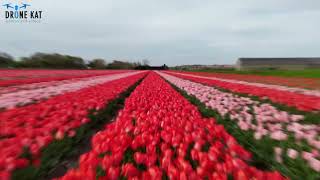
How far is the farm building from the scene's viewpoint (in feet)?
290

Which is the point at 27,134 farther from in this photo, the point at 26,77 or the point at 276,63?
the point at 276,63

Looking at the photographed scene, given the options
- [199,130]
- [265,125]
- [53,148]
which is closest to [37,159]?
[53,148]

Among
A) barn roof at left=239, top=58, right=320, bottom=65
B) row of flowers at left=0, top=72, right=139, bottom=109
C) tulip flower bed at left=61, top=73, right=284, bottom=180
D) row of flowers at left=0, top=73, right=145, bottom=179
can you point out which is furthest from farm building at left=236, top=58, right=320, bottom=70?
tulip flower bed at left=61, top=73, right=284, bottom=180

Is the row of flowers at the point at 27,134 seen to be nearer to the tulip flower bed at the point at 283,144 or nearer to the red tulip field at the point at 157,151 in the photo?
the red tulip field at the point at 157,151

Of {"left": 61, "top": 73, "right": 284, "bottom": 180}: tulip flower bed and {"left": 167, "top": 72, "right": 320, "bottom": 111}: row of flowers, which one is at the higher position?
{"left": 167, "top": 72, "right": 320, "bottom": 111}: row of flowers

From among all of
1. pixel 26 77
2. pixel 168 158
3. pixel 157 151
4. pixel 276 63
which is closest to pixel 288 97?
pixel 157 151

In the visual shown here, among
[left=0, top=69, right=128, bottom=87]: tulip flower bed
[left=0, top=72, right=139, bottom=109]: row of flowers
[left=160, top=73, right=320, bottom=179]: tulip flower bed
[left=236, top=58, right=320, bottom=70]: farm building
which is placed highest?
[left=236, top=58, right=320, bottom=70]: farm building

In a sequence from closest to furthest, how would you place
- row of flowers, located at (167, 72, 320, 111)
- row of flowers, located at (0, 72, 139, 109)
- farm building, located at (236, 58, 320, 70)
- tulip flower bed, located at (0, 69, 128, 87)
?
row of flowers, located at (167, 72, 320, 111), row of flowers, located at (0, 72, 139, 109), tulip flower bed, located at (0, 69, 128, 87), farm building, located at (236, 58, 320, 70)

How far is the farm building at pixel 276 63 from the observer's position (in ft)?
290

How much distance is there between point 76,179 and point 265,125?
8.75ft

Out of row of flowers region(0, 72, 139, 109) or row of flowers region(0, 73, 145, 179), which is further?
row of flowers region(0, 72, 139, 109)

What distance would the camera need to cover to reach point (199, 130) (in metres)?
2.37

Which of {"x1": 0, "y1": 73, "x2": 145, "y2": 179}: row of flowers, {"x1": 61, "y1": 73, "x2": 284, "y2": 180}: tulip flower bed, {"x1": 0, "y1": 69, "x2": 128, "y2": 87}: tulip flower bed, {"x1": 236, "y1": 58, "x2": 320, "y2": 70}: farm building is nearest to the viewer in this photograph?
{"x1": 61, "y1": 73, "x2": 284, "y2": 180}: tulip flower bed

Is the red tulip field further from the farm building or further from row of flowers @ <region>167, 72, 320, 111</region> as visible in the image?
the farm building
